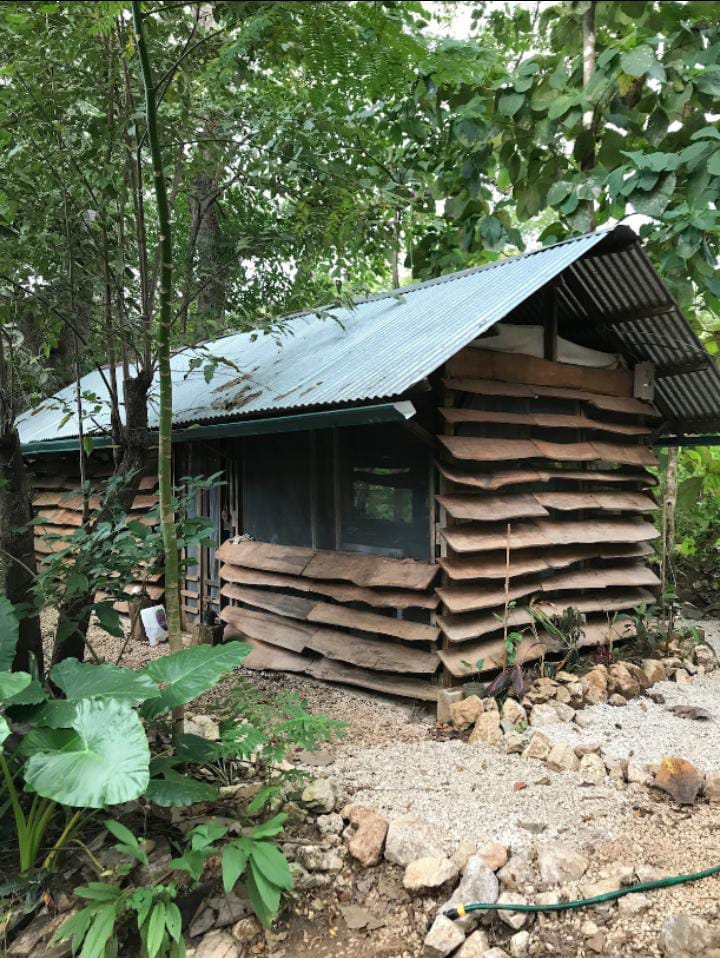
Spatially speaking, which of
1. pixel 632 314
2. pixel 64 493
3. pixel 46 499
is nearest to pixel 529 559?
pixel 632 314

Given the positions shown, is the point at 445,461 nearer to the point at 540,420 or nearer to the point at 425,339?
the point at 425,339

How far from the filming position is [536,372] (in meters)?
6.39

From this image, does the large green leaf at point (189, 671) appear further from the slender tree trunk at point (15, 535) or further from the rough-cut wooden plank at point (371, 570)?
the rough-cut wooden plank at point (371, 570)

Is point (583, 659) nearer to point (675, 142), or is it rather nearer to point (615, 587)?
point (615, 587)

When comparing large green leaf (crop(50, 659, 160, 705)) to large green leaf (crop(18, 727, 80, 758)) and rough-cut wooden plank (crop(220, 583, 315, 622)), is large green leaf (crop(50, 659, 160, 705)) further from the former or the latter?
rough-cut wooden plank (crop(220, 583, 315, 622))

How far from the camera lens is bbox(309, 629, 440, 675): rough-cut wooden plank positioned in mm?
5512

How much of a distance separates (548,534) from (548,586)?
0.49 meters

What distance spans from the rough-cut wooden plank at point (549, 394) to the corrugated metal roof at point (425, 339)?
1.58 ft

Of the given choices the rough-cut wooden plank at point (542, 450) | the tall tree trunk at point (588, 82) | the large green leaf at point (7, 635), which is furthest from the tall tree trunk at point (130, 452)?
the tall tree trunk at point (588, 82)

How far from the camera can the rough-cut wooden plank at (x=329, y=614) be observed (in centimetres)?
555

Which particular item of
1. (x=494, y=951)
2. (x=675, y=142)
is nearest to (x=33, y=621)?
(x=494, y=951)

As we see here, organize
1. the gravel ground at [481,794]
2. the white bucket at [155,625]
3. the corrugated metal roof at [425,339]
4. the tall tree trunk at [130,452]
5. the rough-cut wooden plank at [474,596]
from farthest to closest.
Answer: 1. the white bucket at [155,625]
2. the rough-cut wooden plank at [474,596]
3. the corrugated metal roof at [425,339]
4. the tall tree trunk at [130,452]
5. the gravel ground at [481,794]

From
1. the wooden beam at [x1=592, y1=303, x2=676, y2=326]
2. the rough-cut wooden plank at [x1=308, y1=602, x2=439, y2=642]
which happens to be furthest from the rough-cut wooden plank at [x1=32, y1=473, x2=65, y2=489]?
the wooden beam at [x1=592, y1=303, x2=676, y2=326]

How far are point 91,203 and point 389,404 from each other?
2.61 meters
